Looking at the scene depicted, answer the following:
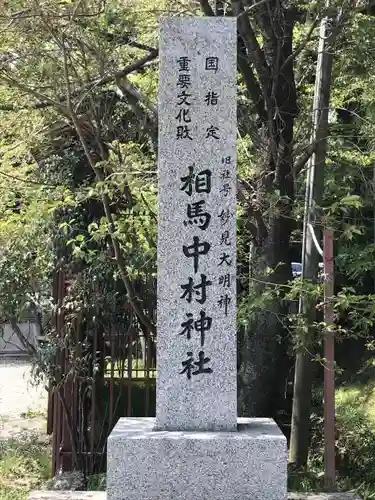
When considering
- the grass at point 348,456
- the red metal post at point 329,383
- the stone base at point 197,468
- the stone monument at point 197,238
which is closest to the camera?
the stone base at point 197,468

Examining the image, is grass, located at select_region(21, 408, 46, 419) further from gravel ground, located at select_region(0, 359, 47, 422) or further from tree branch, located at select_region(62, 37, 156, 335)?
tree branch, located at select_region(62, 37, 156, 335)

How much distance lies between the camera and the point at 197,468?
416cm

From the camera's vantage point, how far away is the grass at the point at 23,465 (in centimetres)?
731

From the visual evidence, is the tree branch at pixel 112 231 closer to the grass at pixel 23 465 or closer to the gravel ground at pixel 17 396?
the grass at pixel 23 465

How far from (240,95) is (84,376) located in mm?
3230

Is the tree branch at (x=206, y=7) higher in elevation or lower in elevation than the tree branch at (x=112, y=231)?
higher

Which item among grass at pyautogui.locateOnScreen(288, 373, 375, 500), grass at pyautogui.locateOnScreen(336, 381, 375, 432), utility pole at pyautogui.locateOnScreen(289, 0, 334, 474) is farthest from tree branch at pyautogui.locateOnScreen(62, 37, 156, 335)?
grass at pyautogui.locateOnScreen(336, 381, 375, 432)

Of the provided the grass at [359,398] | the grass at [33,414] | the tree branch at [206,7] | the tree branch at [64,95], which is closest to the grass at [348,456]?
the grass at [359,398]

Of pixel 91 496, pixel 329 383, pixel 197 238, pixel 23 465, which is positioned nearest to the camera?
pixel 197 238

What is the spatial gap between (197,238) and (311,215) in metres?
2.21

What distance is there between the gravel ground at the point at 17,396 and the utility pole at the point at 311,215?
3.75 metres

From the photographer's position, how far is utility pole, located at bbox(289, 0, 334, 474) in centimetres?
646

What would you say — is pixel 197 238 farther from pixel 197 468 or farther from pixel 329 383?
pixel 329 383

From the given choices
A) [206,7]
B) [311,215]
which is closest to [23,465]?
[311,215]
